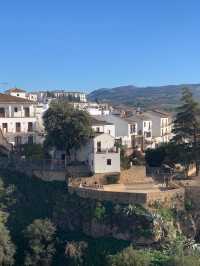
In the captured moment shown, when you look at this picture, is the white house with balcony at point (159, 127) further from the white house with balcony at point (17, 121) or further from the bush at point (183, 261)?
the bush at point (183, 261)

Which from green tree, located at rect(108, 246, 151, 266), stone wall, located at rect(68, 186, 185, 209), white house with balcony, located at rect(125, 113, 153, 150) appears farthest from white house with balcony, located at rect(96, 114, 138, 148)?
green tree, located at rect(108, 246, 151, 266)

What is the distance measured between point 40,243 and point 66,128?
11928mm

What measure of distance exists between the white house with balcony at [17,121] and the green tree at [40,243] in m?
15.7

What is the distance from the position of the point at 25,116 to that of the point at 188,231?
23.5 m

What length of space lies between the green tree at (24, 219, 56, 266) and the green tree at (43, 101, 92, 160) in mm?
9226

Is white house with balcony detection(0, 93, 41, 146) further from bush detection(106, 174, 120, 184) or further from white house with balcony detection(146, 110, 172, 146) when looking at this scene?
white house with balcony detection(146, 110, 172, 146)

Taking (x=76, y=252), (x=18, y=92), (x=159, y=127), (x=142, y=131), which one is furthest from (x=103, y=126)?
(x=18, y=92)

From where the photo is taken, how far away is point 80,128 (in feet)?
173

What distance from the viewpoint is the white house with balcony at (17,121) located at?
198 ft

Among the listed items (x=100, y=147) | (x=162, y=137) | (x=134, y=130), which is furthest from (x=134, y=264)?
(x=162, y=137)

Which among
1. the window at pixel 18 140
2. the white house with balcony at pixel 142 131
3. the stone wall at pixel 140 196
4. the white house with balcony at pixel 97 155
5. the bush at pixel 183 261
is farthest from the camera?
the white house with balcony at pixel 142 131

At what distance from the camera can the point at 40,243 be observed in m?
45.3

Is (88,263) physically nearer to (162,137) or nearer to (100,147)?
(100,147)

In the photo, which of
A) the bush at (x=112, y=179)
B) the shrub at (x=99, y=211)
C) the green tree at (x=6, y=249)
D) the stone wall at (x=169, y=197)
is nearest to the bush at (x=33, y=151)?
the bush at (x=112, y=179)
